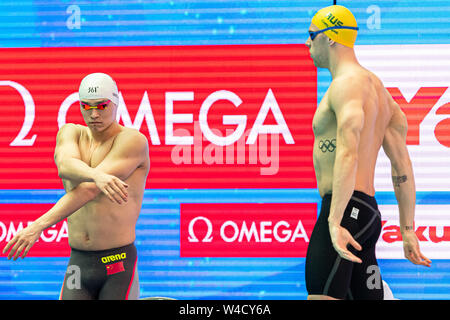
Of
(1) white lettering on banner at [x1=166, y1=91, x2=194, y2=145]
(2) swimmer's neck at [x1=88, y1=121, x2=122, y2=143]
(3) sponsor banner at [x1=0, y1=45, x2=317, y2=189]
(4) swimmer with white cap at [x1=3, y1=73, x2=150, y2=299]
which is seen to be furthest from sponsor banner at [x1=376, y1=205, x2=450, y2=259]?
(2) swimmer's neck at [x1=88, y1=121, x2=122, y2=143]

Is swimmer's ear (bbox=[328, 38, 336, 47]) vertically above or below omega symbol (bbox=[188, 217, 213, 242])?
above

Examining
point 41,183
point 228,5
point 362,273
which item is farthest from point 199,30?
point 362,273

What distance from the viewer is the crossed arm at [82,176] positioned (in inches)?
138

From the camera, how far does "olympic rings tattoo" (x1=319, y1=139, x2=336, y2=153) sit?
11.5ft

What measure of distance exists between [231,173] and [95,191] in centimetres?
221

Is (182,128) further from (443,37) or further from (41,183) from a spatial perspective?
(443,37)

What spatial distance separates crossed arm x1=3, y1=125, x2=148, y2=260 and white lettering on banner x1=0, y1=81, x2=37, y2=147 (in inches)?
79.0

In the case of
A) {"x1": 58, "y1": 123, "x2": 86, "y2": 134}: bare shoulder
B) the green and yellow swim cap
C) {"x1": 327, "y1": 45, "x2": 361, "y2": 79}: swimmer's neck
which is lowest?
{"x1": 58, "y1": 123, "x2": 86, "y2": 134}: bare shoulder

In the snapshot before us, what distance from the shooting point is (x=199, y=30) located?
5719 millimetres

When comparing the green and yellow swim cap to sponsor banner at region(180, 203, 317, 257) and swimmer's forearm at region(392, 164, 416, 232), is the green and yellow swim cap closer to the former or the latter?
swimmer's forearm at region(392, 164, 416, 232)

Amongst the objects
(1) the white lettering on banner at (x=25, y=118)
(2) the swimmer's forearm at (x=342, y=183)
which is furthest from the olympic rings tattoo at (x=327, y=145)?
(1) the white lettering on banner at (x=25, y=118)

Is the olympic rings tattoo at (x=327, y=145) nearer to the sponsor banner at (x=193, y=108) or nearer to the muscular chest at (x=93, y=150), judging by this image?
the muscular chest at (x=93, y=150)

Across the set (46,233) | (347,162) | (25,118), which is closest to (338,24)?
(347,162)

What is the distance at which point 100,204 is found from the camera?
382 cm
